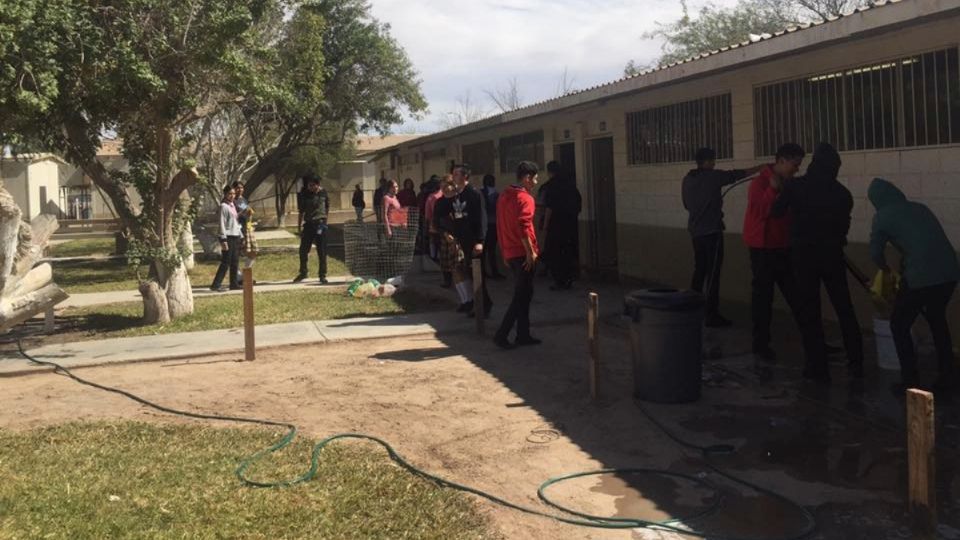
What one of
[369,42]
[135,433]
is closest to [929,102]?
[135,433]

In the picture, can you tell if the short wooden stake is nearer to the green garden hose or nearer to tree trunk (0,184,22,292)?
tree trunk (0,184,22,292)

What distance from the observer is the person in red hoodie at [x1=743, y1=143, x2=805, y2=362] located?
26.0 feet

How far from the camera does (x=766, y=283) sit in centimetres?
806

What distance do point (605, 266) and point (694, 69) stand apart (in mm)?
5972

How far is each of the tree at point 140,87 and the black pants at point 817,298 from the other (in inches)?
256

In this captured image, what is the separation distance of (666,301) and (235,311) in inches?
297

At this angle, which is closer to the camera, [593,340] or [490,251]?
[593,340]

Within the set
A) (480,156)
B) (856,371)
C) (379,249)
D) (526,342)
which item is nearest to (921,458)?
(856,371)

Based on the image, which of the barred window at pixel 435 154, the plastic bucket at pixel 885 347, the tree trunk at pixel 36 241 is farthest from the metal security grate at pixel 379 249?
the barred window at pixel 435 154

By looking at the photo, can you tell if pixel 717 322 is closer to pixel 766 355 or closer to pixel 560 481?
pixel 766 355

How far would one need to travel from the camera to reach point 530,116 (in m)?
15.5

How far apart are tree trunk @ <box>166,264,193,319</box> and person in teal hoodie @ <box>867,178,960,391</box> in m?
8.54

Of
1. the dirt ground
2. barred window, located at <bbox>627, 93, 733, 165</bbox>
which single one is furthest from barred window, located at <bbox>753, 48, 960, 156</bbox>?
the dirt ground

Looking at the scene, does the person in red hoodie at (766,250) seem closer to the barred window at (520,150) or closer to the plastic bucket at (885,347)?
the plastic bucket at (885,347)
